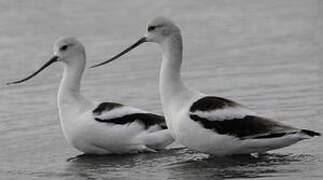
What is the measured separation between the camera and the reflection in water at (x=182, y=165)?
1112 cm

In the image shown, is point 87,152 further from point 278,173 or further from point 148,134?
point 278,173

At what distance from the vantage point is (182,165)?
1167 centimetres

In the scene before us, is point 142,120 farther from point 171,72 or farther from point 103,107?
point 171,72

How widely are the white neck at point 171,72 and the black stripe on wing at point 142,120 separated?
53 cm

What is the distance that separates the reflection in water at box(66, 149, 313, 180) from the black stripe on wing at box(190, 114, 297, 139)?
0.30 meters

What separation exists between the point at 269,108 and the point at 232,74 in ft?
7.20

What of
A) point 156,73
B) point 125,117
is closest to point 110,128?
point 125,117

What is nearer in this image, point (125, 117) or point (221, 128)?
point (221, 128)

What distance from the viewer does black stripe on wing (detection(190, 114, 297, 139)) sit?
11.4 m

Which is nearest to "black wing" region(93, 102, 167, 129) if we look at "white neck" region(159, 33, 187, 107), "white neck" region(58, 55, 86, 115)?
"white neck" region(58, 55, 86, 115)

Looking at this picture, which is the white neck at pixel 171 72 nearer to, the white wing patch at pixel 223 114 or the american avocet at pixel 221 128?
the american avocet at pixel 221 128

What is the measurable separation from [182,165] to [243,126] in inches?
29.1

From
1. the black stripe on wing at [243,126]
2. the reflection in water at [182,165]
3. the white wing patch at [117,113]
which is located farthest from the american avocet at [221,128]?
the white wing patch at [117,113]

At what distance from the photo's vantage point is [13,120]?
13.9 metres
